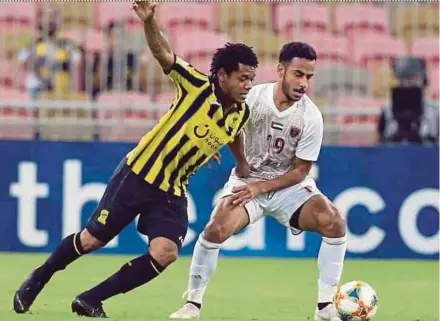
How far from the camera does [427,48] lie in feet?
46.9

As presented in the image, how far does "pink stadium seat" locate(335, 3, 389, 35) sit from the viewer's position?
579 inches

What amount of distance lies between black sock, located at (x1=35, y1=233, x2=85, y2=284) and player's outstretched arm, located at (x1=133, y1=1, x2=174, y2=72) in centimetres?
135

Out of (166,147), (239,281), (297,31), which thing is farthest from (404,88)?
(166,147)

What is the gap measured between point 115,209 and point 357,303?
5.60 ft

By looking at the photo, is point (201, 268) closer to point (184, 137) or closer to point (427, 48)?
point (184, 137)

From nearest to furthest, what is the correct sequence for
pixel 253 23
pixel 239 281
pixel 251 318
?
1. pixel 251 318
2. pixel 239 281
3. pixel 253 23

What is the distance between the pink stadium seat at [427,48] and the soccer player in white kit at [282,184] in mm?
5967

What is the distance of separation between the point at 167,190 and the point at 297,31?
19.8 ft

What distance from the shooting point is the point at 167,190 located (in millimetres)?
7672

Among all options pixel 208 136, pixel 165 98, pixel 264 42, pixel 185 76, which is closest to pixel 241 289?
pixel 208 136

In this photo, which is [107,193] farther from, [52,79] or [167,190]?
[52,79]

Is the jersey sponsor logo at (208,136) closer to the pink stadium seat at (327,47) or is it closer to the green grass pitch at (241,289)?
the green grass pitch at (241,289)

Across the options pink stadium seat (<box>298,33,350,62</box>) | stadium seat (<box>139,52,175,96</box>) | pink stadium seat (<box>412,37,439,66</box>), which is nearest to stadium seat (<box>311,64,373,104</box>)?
pink stadium seat (<box>298,33,350,62</box>)

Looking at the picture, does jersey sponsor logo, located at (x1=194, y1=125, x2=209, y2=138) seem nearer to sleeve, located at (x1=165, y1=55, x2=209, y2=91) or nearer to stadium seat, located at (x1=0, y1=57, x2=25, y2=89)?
sleeve, located at (x1=165, y1=55, x2=209, y2=91)
